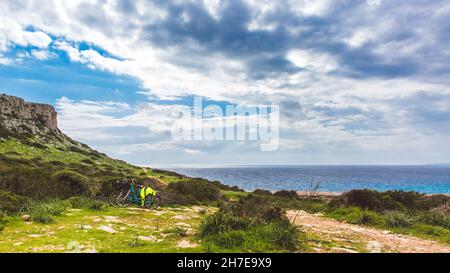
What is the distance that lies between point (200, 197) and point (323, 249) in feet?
49.8

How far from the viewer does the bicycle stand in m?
15.6

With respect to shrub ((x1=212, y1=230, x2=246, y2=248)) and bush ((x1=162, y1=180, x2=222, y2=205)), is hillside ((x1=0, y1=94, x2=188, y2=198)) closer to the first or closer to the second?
bush ((x1=162, y1=180, x2=222, y2=205))

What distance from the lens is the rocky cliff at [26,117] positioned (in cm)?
6219

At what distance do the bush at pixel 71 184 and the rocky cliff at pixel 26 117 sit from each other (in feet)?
172

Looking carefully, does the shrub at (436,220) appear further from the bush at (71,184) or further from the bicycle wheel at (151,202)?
the bush at (71,184)

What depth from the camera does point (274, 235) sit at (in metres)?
7.86

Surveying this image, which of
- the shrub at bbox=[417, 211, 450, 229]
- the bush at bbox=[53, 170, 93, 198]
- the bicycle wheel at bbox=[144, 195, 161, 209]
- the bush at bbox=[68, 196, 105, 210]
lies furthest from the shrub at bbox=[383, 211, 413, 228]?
the bush at bbox=[53, 170, 93, 198]

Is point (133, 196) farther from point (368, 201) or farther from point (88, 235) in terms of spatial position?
point (368, 201)

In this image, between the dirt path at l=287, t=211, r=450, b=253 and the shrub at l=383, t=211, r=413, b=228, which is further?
the shrub at l=383, t=211, r=413, b=228

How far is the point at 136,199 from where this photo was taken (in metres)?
16.1

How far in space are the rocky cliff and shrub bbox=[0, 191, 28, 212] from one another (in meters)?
57.0

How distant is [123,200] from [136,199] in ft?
2.31
